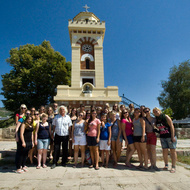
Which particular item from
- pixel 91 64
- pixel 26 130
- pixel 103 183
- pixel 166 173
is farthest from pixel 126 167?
pixel 91 64

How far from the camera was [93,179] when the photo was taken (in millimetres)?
3467

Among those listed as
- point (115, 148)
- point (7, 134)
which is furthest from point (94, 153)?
point (7, 134)

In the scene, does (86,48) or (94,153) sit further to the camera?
(86,48)

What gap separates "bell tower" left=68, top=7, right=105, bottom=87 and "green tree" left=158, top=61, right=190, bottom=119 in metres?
15.2

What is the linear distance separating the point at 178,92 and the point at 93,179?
81.4 ft

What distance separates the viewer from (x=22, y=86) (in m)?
18.2

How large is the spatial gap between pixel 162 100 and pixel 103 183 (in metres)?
25.8

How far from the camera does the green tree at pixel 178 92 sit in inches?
902

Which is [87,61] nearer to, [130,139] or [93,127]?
[93,127]

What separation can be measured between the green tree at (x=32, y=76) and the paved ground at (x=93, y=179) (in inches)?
603

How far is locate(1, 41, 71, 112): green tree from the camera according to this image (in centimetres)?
1773

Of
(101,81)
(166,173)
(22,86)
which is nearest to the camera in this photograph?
(166,173)

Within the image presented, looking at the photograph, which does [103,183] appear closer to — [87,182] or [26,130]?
[87,182]

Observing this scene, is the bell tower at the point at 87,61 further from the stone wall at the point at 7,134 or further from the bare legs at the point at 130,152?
the bare legs at the point at 130,152
